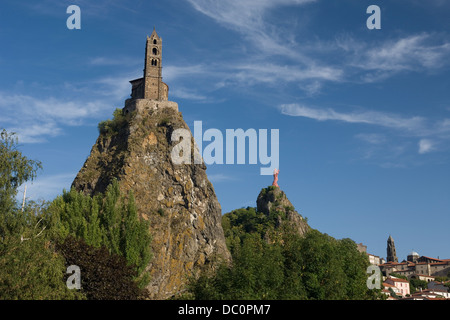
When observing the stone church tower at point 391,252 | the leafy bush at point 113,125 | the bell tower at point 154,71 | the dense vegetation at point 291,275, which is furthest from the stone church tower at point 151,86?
the stone church tower at point 391,252

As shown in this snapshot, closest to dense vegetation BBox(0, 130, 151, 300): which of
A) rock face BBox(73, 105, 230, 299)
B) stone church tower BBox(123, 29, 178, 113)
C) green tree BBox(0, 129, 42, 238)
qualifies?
green tree BBox(0, 129, 42, 238)

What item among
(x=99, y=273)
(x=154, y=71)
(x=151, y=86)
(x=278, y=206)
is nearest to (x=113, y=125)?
(x=151, y=86)

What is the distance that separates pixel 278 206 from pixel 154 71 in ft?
191

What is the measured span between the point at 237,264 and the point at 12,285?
16.1m

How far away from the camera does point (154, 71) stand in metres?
91.6

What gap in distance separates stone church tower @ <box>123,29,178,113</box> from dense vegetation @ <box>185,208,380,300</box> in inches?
1675

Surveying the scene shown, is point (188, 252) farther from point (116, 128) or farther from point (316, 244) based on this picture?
point (316, 244)

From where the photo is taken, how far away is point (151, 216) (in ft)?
248

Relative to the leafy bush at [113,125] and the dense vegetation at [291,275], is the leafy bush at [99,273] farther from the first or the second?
the leafy bush at [113,125]

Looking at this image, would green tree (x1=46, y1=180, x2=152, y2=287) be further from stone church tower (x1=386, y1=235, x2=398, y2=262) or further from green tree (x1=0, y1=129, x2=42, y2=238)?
stone church tower (x1=386, y1=235, x2=398, y2=262)

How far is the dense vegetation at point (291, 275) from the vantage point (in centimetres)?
3712

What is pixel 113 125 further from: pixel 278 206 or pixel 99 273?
pixel 278 206

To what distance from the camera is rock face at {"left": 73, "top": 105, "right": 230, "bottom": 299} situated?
75.2 meters
